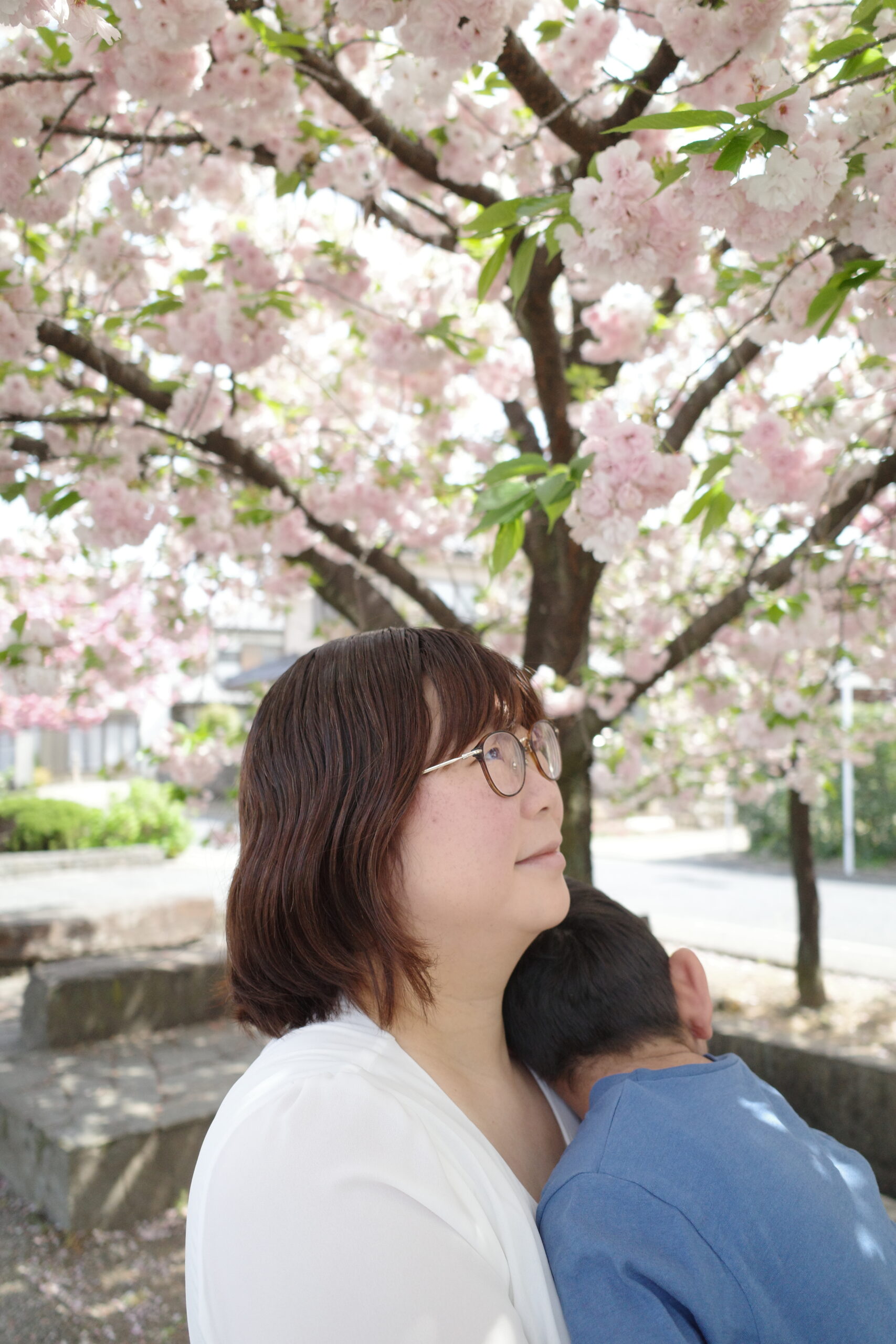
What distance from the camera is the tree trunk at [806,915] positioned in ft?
19.9

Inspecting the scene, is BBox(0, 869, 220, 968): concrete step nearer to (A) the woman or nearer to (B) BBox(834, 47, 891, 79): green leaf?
(A) the woman

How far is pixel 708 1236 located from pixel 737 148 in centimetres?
142

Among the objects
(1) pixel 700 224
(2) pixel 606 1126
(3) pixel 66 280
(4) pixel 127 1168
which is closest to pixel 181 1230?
(4) pixel 127 1168

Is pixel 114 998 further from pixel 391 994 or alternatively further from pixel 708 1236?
pixel 708 1236

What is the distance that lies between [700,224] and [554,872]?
1161 millimetres

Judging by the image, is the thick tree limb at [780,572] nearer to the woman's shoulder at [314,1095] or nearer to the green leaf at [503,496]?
the green leaf at [503,496]

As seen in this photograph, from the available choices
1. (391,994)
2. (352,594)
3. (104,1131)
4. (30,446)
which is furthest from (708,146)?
(104,1131)

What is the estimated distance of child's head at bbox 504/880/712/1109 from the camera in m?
1.47

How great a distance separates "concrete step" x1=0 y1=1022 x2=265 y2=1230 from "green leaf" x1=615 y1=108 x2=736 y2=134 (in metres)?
3.31

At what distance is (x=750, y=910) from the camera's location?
426 inches

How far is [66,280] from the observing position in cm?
443

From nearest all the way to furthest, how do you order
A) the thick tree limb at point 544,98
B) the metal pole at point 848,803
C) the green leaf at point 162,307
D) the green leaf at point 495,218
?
1. the green leaf at point 495,218
2. the thick tree limb at point 544,98
3. the green leaf at point 162,307
4. the metal pole at point 848,803

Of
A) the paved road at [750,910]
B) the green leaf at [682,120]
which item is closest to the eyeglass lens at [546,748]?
the green leaf at [682,120]

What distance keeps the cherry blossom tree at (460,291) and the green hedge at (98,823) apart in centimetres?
812
